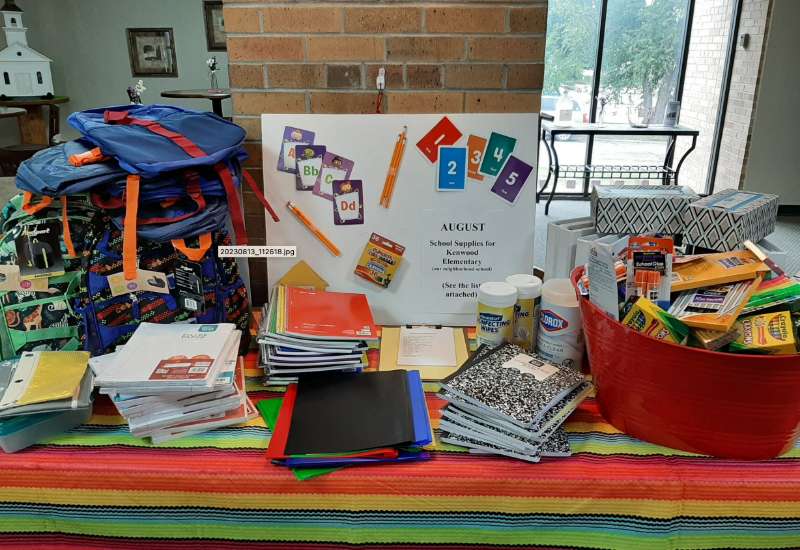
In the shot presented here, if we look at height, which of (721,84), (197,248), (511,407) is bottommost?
(511,407)

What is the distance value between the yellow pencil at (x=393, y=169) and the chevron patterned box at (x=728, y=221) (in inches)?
26.7

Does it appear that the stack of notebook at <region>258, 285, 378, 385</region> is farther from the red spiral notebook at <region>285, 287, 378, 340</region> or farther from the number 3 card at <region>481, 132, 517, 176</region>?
the number 3 card at <region>481, 132, 517, 176</region>

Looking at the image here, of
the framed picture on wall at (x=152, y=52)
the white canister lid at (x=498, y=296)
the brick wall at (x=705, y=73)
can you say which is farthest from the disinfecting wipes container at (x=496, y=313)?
the brick wall at (x=705, y=73)

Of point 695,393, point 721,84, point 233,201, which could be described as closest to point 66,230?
point 233,201

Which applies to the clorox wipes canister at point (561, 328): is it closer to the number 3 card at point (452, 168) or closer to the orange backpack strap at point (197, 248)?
the number 3 card at point (452, 168)

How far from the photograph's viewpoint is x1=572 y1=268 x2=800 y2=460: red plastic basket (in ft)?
3.01

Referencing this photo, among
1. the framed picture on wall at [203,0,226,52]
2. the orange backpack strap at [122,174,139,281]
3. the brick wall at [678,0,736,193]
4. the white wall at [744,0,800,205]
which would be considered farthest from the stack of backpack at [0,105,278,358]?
the brick wall at [678,0,736,193]

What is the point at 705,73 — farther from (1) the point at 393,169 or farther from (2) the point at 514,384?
(2) the point at 514,384

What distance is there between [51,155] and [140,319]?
0.37 m

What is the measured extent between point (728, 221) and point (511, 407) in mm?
684

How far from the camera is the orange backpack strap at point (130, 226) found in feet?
3.70

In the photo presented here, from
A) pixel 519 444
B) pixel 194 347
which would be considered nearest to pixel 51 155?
pixel 194 347

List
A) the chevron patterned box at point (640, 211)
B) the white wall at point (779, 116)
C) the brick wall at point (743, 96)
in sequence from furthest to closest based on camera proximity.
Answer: the brick wall at point (743, 96)
the white wall at point (779, 116)
the chevron patterned box at point (640, 211)

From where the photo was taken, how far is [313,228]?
58.0 inches
